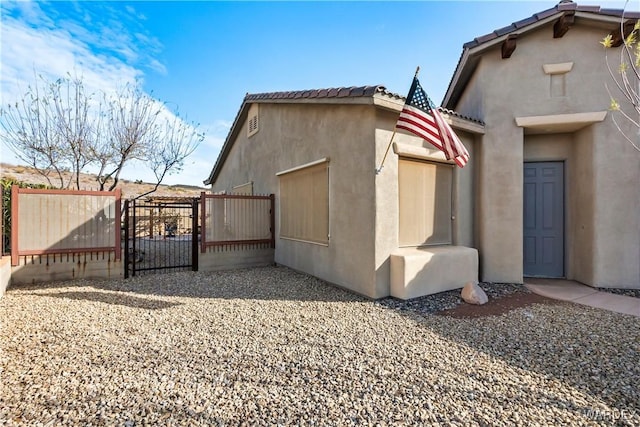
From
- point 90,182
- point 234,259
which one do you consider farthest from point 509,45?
point 90,182

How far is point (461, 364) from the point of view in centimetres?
357

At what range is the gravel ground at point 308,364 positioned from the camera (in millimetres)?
2686

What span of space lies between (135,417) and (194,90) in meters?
13.0

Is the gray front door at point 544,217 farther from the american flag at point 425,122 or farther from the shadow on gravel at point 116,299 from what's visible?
the shadow on gravel at point 116,299

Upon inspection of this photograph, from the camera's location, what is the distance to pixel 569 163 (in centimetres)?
797

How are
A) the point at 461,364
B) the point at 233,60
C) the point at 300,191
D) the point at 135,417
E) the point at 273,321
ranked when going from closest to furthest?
the point at 135,417 < the point at 461,364 < the point at 273,321 < the point at 300,191 < the point at 233,60

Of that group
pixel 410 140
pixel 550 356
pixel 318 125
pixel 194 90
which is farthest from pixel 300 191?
pixel 194 90

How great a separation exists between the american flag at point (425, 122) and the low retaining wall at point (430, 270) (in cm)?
226

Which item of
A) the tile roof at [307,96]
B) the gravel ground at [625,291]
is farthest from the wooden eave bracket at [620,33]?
the gravel ground at [625,291]

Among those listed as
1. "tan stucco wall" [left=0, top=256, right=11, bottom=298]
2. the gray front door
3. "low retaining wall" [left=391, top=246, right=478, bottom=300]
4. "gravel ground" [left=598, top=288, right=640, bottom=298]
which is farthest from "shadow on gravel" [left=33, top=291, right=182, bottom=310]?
"gravel ground" [left=598, top=288, right=640, bottom=298]

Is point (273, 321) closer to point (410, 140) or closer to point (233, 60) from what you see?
point (410, 140)

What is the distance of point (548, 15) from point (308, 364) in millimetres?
9487

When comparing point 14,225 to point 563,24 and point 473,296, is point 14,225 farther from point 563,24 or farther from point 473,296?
point 563,24

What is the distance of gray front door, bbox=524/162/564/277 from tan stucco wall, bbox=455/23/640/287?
24 cm
